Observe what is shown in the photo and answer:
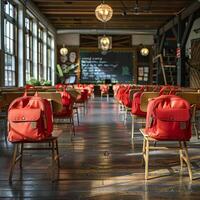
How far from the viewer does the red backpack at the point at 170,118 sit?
364 cm

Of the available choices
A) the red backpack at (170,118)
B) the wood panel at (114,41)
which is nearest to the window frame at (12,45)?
the red backpack at (170,118)

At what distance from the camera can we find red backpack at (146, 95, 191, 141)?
12.0 feet

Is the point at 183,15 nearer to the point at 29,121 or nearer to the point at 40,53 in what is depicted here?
the point at 40,53

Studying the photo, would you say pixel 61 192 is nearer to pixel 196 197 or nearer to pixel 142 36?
pixel 196 197

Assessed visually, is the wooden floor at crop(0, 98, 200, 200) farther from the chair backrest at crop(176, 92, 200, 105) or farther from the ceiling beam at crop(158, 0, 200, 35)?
the ceiling beam at crop(158, 0, 200, 35)

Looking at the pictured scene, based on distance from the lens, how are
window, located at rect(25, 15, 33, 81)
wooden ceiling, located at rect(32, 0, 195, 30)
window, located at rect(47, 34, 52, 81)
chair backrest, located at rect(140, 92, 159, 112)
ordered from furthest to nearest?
window, located at rect(47, 34, 52, 81) → window, located at rect(25, 15, 33, 81) → wooden ceiling, located at rect(32, 0, 195, 30) → chair backrest, located at rect(140, 92, 159, 112)

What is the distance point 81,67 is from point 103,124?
17293 mm

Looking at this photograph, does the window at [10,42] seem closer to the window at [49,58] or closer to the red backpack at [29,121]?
the window at [49,58]

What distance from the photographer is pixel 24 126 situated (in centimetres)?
357

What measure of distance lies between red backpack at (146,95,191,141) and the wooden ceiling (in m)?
10.5

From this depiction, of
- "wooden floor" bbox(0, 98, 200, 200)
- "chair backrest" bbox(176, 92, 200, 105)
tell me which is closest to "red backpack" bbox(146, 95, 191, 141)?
"wooden floor" bbox(0, 98, 200, 200)

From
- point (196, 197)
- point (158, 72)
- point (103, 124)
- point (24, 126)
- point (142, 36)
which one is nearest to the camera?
point (196, 197)

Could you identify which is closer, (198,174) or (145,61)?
(198,174)

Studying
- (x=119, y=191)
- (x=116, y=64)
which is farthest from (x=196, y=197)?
(x=116, y=64)
